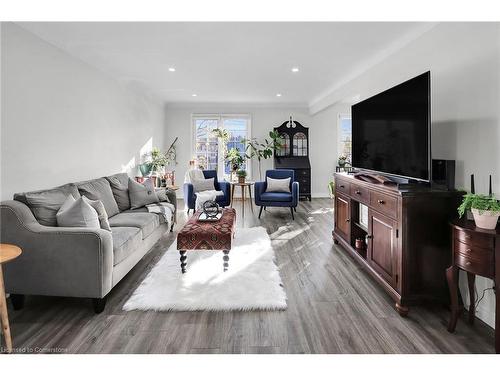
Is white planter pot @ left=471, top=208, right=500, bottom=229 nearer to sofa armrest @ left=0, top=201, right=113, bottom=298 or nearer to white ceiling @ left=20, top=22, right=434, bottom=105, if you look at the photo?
white ceiling @ left=20, top=22, right=434, bottom=105

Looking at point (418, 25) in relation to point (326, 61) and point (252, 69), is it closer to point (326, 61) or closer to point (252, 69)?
point (326, 61)

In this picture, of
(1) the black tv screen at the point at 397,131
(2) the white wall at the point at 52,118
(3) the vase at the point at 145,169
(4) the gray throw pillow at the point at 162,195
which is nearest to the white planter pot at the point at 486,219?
(1) the black tv screen at the point at 397,131

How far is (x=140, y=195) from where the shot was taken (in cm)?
441

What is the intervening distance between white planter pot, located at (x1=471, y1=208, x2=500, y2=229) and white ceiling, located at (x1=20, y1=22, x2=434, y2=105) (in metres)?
1.96

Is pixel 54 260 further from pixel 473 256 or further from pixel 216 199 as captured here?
pixel 216 199

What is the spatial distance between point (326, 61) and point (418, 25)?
55.2 inches

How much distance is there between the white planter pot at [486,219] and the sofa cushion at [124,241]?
266 cm

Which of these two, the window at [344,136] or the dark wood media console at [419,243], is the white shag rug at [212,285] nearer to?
the dark wood media console at [419,243]

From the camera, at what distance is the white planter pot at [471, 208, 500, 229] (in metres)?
2.00

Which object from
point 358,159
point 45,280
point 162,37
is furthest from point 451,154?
point 45,280

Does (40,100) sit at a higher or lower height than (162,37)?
lower

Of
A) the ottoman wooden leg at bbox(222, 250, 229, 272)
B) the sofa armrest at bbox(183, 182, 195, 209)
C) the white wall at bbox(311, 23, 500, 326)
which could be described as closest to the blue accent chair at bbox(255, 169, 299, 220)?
the sofa armrest at bbox(183, 182, 195, 209)

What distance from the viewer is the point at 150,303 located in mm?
2578
